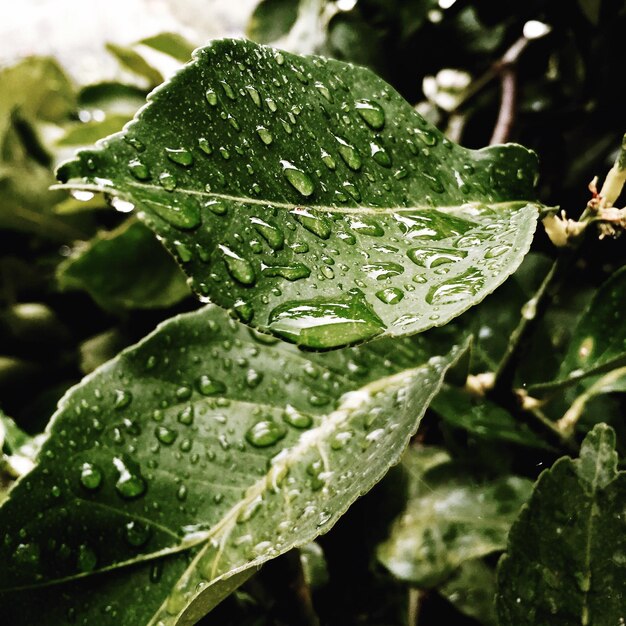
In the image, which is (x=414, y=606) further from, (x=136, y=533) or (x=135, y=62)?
(x=135, y=62)

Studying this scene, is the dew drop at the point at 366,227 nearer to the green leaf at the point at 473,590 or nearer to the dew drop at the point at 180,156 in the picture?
the dew drop at the point at 180,156

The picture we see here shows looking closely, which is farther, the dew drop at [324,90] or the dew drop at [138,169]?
the dew drop at [324,90]

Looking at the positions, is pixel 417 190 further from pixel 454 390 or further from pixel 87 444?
pixel 87 444

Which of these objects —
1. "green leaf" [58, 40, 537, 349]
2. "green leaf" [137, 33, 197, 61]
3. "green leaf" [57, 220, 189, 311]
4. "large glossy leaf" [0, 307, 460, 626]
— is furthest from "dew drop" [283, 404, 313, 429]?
"green leaf" [137, 33, 197, 61]

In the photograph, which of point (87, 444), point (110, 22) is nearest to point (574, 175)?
point (87, 444)

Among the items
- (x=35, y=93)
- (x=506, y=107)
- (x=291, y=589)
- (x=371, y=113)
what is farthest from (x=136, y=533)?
(x=35, y=93)

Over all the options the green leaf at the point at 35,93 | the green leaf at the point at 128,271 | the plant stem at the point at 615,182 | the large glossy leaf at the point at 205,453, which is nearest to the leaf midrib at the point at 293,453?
the large glossy leaf at the point at 205,453

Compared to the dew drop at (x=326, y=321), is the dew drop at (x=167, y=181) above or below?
above

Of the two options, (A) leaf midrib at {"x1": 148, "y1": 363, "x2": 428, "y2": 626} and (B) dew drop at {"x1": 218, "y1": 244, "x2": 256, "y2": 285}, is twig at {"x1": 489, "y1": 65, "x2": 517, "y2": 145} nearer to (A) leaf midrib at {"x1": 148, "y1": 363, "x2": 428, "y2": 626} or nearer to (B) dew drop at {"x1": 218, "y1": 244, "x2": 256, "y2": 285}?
(A) leaf midrib at {"x1": 148, "y1": 363, "x2": 428, "y2": 626}
